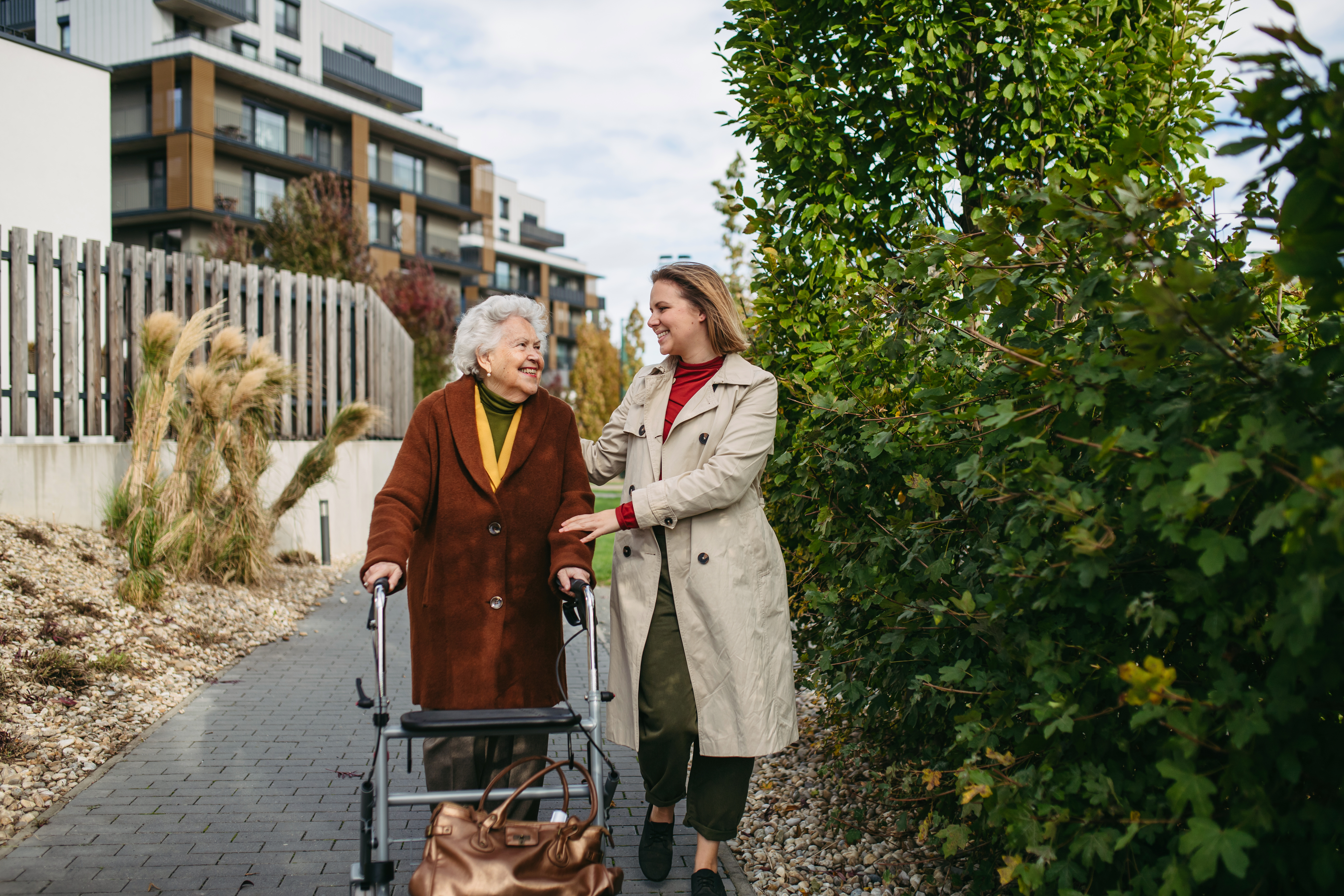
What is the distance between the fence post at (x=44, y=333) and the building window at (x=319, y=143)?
113ft

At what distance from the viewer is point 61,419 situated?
8.88m

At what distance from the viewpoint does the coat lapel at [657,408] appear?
11.7 feet

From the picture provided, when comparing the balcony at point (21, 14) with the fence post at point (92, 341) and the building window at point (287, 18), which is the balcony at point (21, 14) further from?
the fence post at point (92, 341)

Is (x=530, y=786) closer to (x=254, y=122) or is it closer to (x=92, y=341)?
(x=92, y=341)

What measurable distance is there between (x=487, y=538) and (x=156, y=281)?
320 inches

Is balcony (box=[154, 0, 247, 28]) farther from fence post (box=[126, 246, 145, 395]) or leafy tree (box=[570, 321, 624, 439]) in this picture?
fence post (box=[126, 246, 145, 395])

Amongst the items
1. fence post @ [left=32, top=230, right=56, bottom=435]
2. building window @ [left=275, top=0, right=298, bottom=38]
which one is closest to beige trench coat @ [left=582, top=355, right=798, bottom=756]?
fence post @ [left=32, top=230, right=56, bottom=435]

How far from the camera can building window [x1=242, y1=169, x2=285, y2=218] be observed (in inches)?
1491

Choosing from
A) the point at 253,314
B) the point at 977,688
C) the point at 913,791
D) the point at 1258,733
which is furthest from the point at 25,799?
the point at 253,314

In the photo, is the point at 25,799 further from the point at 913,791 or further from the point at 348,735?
the point at 913,791

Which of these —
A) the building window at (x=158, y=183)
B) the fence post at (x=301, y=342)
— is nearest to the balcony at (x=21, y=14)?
the building window at (x=158, y=183)

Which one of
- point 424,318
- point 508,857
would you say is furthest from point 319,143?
point 508,857

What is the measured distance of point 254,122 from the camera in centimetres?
3788

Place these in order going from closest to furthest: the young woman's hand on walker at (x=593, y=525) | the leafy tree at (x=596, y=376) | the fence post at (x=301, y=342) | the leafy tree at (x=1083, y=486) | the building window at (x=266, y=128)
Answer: the leafy tree at (x=1083, y=486) < the young woman's hand on walker at (x=593, y=525) < the fence post at (x=301, y=342) < the leafy tree at (x=596, y=376) < the building window at (x=266, y=128)
